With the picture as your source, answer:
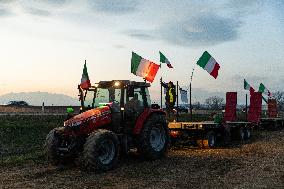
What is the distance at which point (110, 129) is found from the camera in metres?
12.1

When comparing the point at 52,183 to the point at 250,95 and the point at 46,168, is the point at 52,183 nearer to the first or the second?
the point at 46,168

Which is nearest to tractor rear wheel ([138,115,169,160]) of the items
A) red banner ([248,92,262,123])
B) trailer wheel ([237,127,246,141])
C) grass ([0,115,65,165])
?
grass ([0,115,65,165])

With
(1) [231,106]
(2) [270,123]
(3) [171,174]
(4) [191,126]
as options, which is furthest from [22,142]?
(2) [270,123]

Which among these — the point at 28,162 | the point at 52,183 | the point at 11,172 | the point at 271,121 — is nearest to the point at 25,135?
the point at 28,162

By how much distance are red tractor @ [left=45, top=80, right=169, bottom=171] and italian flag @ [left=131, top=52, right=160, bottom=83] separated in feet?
7.09

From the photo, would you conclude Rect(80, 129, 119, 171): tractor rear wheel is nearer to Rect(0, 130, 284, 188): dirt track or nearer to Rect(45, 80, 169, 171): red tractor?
Rect(45, 80, 169, 171): red tractor

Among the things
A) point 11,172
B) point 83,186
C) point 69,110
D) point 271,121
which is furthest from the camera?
point 271,121

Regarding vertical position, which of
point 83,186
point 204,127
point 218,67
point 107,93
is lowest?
point 83,186

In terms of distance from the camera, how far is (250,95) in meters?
22.9

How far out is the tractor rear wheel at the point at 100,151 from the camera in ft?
34.3

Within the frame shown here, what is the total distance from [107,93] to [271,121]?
1565 cm

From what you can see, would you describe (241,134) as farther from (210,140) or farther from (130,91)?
(130,91)

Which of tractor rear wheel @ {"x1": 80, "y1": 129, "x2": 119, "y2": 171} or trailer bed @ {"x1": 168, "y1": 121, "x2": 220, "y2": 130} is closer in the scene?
tractor rear wheel @ {"x1": 80, "y1": 129, "x2": 119, "y2": 171}

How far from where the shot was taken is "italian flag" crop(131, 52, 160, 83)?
15.2 meters
